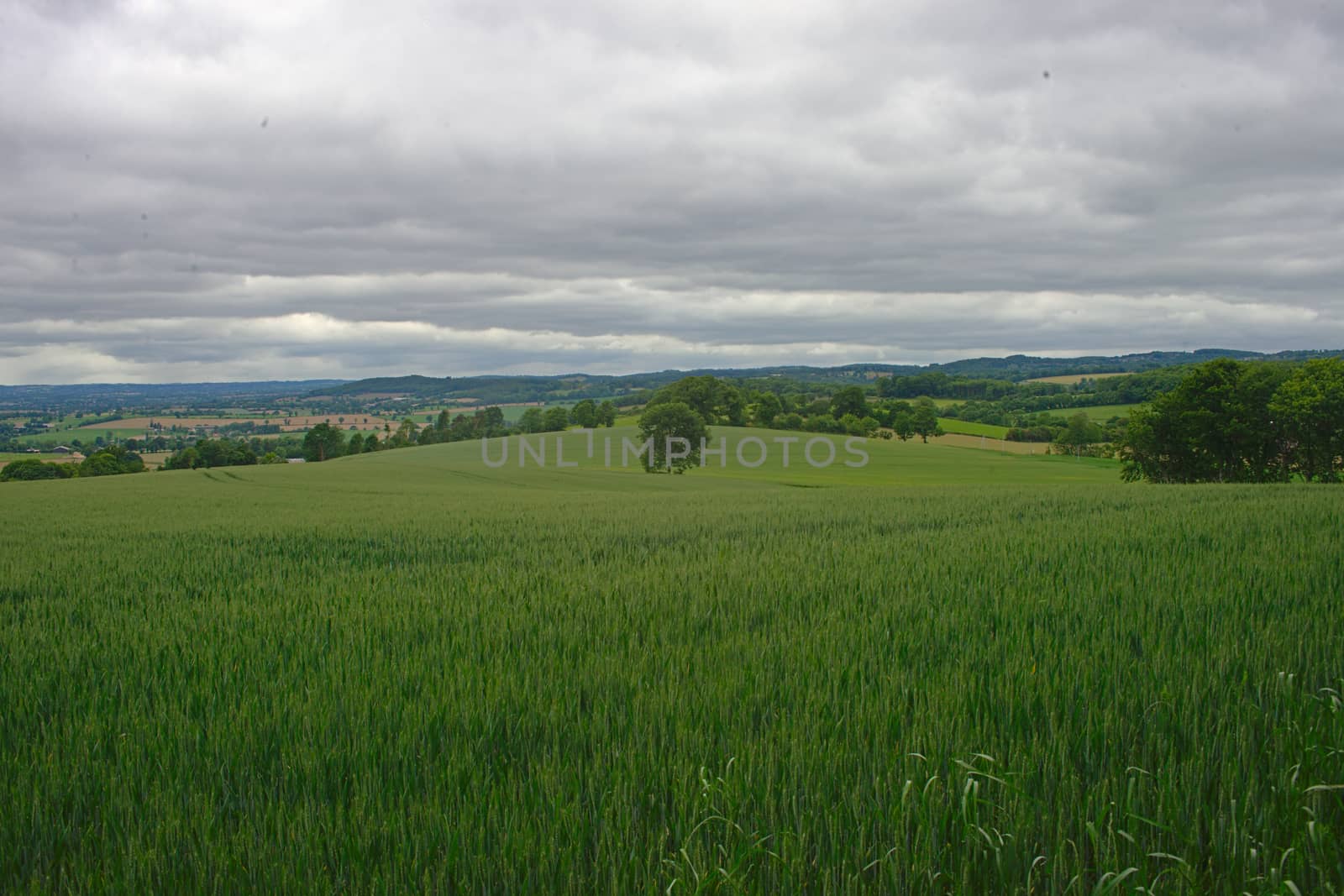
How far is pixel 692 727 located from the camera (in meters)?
3.79

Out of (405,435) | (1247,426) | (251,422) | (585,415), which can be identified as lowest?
(405,435)

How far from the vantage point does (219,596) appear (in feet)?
25.8

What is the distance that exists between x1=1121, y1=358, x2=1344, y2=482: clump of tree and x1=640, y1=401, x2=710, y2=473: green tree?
3369 centimetres

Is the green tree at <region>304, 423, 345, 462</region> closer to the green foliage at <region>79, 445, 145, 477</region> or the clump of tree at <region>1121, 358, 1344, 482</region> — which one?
the green foliage at <region>79, 445, 145, 477</region>

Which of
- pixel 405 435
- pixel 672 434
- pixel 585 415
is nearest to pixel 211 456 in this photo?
pixel 405 435

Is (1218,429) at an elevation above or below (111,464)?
above

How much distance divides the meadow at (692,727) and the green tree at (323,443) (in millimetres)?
84560

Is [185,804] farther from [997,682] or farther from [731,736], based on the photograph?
[997,682]

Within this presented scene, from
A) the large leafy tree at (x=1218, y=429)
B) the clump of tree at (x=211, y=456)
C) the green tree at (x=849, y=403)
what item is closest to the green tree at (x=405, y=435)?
the clump of tree at (x=211, y=456)

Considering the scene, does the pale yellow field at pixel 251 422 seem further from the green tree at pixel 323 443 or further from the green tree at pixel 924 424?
the green tree at pixel 924 424

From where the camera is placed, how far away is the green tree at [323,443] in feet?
285

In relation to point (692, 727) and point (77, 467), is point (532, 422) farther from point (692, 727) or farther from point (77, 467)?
point (692, 727)

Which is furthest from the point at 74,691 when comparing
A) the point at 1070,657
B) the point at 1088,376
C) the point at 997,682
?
the point at 1088,376

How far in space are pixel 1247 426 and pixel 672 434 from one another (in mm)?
41348
